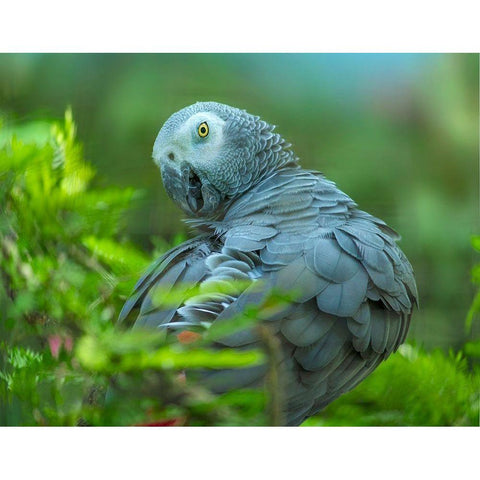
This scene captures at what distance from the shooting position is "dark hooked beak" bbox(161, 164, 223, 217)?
1.67 metres

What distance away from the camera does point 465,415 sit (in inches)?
66.3

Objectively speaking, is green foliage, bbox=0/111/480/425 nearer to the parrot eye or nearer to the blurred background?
the blurred background

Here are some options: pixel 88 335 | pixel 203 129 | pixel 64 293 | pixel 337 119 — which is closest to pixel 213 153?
pixel 203 129

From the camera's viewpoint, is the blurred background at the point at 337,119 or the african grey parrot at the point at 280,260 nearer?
the african grey parrot at the point at 280,260

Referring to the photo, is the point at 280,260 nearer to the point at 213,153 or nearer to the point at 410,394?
the point at 213,153

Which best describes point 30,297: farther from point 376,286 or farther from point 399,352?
point 399,352

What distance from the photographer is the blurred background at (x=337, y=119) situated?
5.49ft

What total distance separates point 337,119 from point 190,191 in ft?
1.34

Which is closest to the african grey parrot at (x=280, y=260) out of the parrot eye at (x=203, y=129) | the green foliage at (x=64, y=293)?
the parrot eye at (x=203, y=129)

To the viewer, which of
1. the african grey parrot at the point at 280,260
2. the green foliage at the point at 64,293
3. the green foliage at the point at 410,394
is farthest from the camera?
the green foliage at the point at 410,394

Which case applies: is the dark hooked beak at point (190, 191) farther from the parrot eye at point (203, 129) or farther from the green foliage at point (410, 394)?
the green foliage at point (410, 394)

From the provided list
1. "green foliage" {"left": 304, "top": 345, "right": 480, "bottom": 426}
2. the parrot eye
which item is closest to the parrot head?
the parrot eye

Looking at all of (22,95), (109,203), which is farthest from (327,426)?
(22,95)

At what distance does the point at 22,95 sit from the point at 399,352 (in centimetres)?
113
